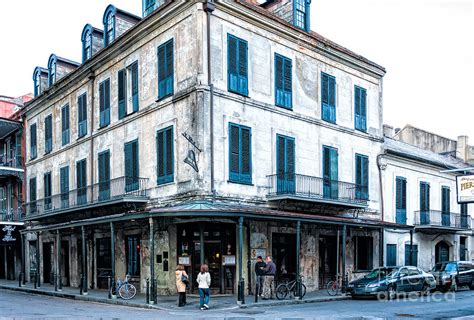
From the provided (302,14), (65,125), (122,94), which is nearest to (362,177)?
(302,14)

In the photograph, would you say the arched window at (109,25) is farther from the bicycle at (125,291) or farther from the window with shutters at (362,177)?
the window with shutters at (362,177)

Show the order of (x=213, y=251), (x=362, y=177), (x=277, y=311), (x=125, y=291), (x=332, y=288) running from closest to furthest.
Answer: (x=277, y=311) → (x=125, y=291) → (x=213, y=251) → (x=332, y=288) → (x=362, y=177)

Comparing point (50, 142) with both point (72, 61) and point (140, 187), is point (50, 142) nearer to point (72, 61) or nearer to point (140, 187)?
point (72, 61)

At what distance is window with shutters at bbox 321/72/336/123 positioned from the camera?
2634cm

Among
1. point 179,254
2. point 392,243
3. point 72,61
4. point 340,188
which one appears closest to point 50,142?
point 72,61

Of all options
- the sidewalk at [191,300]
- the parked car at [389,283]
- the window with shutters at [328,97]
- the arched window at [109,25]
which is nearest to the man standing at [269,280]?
the sidewalk at [191,300]

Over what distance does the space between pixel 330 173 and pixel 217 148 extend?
24.6 ft

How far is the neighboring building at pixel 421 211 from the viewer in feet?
99.7

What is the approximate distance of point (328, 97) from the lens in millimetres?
26641

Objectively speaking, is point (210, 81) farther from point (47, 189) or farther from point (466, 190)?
point (47, 189)

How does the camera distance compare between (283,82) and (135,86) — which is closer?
(283,82)

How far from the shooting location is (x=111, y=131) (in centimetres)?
2633

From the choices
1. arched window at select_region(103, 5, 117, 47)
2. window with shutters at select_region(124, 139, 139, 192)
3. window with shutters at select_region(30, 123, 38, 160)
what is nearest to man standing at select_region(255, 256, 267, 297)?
window with shutters at select_region(124, 139, 139, 192)

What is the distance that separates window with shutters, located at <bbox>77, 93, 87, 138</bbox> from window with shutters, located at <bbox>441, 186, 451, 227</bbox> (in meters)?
21.8
